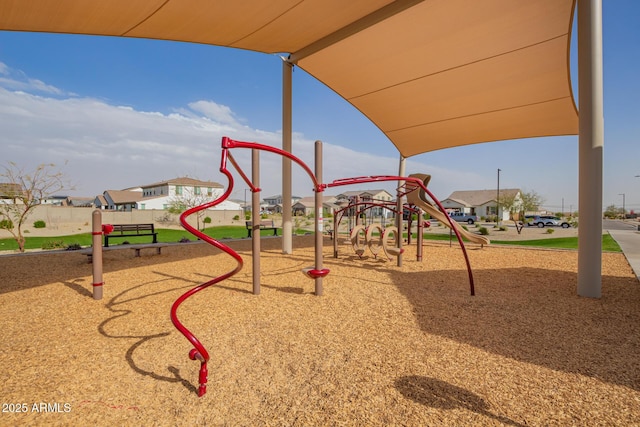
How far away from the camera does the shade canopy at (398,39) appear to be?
5.52 meters

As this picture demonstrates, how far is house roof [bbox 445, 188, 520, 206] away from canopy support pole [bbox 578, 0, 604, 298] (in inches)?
2583

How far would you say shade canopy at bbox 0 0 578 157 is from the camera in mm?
5523

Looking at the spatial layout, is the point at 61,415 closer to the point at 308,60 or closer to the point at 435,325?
the point at 435,325

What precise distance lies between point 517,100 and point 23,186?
56.9 feet

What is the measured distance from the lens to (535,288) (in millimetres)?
5434

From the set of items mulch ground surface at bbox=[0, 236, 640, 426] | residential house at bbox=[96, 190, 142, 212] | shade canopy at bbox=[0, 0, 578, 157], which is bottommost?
mulch ground surface at bbox=[0, 236, 640, 426]

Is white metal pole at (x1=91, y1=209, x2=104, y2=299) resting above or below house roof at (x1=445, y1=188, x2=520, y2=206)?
below

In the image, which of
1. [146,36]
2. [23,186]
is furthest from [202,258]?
[23,186]

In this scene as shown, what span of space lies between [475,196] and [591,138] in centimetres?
7121

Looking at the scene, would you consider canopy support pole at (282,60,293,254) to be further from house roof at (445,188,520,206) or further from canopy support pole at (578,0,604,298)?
house roof at (445,188,520,206)

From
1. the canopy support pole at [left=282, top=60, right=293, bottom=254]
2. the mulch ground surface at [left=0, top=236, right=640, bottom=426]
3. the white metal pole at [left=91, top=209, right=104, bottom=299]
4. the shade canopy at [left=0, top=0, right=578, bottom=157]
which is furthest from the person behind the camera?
the canopy support pole at [left=282, top=60, right=293, bottom=254]

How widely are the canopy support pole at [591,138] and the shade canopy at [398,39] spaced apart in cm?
129

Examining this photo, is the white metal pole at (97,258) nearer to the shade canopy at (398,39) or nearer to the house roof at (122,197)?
the shade canopy at (398,39)

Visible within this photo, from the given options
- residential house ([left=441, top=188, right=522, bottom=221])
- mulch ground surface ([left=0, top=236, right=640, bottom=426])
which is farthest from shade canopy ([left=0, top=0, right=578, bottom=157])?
residential house ([left=441, top=188, right=522, bottom=221])
